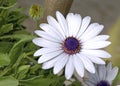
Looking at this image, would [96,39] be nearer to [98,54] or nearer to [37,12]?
[98,54]

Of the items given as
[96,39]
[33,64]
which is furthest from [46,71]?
[96,39]

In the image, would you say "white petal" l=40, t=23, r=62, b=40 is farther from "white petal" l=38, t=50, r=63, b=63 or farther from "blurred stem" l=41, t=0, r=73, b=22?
"blurred stem" l=41, t=0, r=73, b=22

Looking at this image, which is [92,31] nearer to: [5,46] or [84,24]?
[84,24]

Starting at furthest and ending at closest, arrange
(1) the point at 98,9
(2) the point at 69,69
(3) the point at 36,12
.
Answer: (1) the point at 98,9 < (3) the point at 36,12 < (2) the point at 69,69

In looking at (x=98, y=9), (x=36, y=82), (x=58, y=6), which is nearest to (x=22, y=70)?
(x=36, y=82)

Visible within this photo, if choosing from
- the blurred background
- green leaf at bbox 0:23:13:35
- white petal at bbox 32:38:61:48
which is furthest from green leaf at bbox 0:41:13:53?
the blurred background
